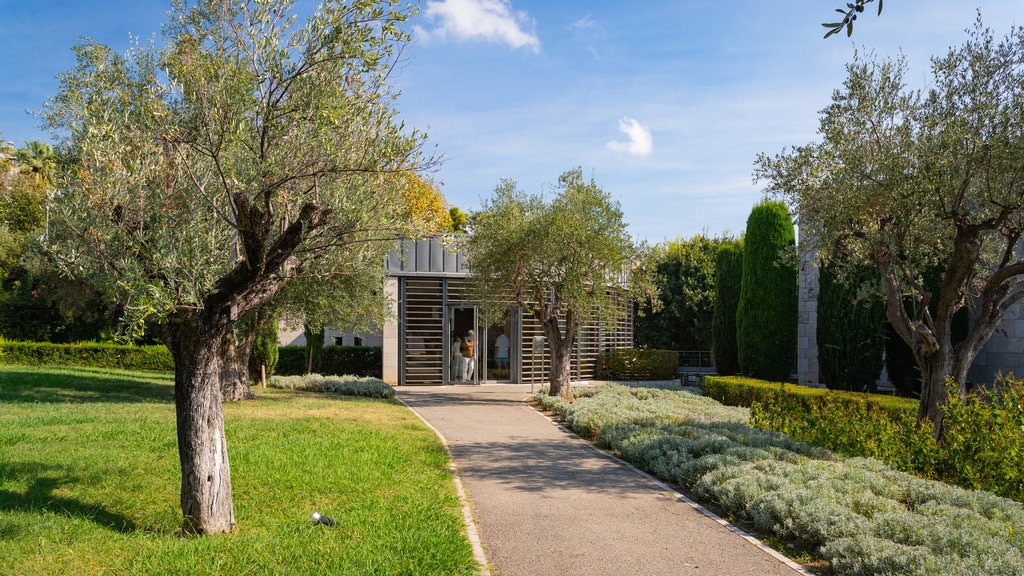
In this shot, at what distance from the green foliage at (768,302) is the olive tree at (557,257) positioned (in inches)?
165

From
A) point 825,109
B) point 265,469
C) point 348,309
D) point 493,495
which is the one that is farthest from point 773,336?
point 265,469

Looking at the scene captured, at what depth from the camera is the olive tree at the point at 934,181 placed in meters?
9.80

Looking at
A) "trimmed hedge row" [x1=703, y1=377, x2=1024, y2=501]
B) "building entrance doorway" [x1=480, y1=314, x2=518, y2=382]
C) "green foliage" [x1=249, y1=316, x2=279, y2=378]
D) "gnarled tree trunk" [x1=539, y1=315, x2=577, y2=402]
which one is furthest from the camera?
"building entrance doorway" [x1=480, y1=314, x2=518, y2=382]

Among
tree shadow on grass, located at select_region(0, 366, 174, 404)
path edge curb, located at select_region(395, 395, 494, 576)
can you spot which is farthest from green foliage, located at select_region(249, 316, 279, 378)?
path edge curb, located at select_region(395, 395, 494, 576)

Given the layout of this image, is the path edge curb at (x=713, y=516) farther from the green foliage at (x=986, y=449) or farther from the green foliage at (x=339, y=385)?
the green foliage at (x=339, y=385)

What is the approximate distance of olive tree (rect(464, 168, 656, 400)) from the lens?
1700cm

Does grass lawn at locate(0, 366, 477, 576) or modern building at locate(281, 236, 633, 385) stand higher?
modern building at locate(281, 236, 633, 385)

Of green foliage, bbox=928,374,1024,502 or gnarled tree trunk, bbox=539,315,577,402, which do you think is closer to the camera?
green foliage, bbox=928,374,1024,502

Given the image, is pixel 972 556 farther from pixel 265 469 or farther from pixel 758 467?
pixel 265 469

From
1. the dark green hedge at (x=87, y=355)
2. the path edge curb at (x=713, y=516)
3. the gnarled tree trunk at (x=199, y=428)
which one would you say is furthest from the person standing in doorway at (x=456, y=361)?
the gnarled tree trunk at (x=199, y=428)

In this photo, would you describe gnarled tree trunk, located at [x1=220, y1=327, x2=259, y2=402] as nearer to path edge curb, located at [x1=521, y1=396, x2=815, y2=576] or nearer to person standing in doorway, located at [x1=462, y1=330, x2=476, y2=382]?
person standing in doorway, located at [x1=462, y1=330, x2=476, y2=382]

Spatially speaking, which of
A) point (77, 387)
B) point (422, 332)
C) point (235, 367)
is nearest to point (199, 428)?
point (235, 367)

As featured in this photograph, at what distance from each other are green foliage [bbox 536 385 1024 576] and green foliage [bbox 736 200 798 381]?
10.2m

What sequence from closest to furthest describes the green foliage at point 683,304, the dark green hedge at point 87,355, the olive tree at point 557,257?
1. the olive tree at point 557,257
2. the dark green hedge at point 87,355
3. the green foliage at point 683,304
